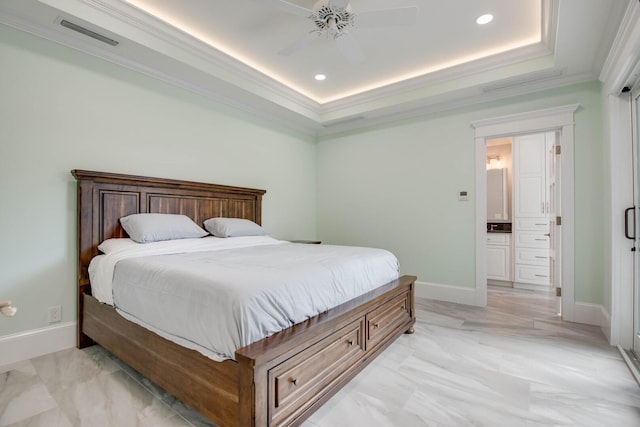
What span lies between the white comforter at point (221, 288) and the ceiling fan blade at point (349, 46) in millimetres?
1786

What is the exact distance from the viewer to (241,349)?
131 cm

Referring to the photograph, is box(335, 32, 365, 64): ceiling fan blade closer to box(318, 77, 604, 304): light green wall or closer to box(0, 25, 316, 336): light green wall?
box(318, 77, 604, 304): light green wall

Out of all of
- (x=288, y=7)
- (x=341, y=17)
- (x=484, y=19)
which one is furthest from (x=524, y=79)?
(x=288, y=7)

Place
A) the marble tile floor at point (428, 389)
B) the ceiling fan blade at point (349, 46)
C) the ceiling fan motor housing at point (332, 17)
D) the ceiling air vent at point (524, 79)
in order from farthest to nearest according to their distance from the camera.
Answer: the ceiling air vent at point (524, 79), the ceiling fan blade at point (349, 46), the ceiling fan motor housing at point (332, 17), the marble tile floor at point (428, 389)

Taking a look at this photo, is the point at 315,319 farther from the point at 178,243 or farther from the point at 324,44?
the point at 324,44

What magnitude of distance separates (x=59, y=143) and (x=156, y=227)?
1004 mm

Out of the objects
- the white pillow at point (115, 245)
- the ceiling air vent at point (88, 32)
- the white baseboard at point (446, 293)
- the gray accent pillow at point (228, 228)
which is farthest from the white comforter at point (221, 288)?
the ceiling air vent at point (88, 32)

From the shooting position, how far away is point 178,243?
2.65 metres

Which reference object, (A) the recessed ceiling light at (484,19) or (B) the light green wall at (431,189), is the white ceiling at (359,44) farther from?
(B) the light green wall at (431,189)

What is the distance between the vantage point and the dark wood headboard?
8.28 feet

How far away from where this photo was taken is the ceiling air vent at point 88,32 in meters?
2.35

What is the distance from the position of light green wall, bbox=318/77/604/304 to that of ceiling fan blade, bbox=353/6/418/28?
196cm

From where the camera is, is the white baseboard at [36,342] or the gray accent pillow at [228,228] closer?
the white baseboard at [36,342]

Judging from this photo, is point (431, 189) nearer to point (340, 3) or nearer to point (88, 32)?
point (340, 3)
